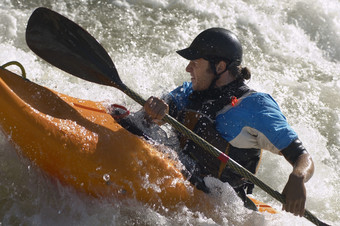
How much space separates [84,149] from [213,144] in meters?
0.79

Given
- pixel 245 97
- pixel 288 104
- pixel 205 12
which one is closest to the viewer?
pixel 245 97

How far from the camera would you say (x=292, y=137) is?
8.42 feet

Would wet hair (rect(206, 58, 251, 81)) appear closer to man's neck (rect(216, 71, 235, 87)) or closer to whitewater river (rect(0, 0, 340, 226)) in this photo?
man's neck (rect(216, 71, 235, 87))

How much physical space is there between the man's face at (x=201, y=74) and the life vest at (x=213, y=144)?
0.06m

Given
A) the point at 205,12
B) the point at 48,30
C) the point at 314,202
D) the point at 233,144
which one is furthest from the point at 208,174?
the point at 205,12

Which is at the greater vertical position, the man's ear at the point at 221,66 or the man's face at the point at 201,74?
the man's ear at the point at 221,66

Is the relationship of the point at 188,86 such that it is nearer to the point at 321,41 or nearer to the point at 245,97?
the point at 245,97

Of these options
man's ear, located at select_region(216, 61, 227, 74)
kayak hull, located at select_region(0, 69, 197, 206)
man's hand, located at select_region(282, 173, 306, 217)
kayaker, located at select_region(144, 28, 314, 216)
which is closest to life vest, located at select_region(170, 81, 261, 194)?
kayaker, located at select_region(144, 28, 314, 216)

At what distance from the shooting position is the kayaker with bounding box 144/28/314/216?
2.63 metres

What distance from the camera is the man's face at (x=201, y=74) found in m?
2.95

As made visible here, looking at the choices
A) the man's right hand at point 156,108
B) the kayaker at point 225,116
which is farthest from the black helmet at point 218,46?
the man's right hand at point 156,108

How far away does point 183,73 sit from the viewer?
5.00 meters

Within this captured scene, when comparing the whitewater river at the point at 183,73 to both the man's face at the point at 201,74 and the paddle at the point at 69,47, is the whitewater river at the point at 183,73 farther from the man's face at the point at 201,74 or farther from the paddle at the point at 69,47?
the man's face at the point at 201,74

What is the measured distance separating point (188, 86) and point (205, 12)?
10.2ft
